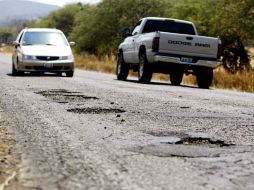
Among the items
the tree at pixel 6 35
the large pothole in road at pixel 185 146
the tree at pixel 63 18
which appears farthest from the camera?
the tree at pixel 6 35

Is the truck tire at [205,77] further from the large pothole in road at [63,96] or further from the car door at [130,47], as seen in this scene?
the large pothole in road at [63,96]

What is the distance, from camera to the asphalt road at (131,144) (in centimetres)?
322

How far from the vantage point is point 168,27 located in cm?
1608

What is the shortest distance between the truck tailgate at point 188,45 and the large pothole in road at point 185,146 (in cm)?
938

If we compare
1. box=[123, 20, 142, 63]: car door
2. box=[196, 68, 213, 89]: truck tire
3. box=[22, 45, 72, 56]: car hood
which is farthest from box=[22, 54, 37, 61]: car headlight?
box=[196, 68, 213, 89]: truck tire

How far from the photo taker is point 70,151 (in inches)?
162

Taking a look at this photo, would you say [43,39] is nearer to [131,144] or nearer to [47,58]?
[47,58]

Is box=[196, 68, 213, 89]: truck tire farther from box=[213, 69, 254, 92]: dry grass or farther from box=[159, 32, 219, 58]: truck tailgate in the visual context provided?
box=[213, 69, 254, 92]: dry grass

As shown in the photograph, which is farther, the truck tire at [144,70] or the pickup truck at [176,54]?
the truck tire at [144,70]

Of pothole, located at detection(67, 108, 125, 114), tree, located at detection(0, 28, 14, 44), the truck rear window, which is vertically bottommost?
tree, located at detection(0, 28, 14, 44)

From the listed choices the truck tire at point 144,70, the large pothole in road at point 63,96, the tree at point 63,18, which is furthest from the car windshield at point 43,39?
the tree at point 63,18

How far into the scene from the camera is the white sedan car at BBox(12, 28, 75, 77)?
54.0 ft

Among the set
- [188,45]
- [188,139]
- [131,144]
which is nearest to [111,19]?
[188,45]

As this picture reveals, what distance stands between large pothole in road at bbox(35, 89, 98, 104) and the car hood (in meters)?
6.71
